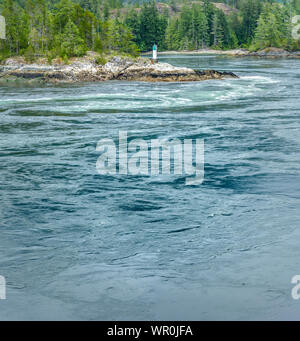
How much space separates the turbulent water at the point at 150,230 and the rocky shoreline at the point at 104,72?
25.0 m

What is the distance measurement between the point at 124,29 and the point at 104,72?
548 inches

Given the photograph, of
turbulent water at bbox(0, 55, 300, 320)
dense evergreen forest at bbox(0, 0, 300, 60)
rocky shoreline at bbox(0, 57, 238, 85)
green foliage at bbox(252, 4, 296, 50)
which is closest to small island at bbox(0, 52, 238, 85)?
rocky shoreline at bbox(0, 57, 238, 85)

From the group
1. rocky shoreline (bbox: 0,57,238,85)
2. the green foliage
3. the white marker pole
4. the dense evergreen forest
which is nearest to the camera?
rocky shoreline (bbox: 0,57,238,85)

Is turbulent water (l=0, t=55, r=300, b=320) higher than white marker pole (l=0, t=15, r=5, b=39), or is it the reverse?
white marker pole (l=0, t=15, r=5, b=39)

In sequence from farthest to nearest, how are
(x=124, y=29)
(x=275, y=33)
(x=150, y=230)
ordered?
(x=275, y=33), (x=124, y=29), (x=150, y=230)

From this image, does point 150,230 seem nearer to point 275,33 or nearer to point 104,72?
point 104,72

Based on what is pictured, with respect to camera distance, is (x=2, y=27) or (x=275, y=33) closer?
(x=2, y=27)

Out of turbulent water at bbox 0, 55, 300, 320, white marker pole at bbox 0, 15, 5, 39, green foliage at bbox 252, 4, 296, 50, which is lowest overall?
turbulent water at bbox 0, 55, 300, 320

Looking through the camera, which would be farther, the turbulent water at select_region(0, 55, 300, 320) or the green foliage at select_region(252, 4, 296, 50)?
the green foliage at select_region(252, 4, 296, 50)

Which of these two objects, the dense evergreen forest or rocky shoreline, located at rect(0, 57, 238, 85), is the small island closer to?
rocky shoreline, located at rect(0, 57, 238, 85)

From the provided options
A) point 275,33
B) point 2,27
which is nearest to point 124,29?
point 2,27

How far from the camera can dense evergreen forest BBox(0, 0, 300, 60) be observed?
5416 centimetres

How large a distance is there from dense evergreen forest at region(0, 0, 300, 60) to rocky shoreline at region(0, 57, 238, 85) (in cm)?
316

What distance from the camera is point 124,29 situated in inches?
2272
